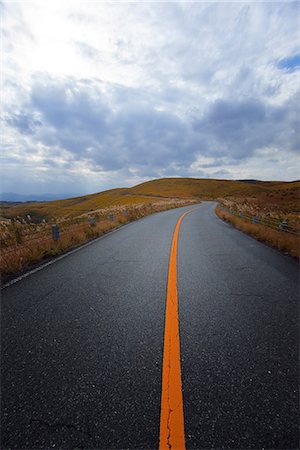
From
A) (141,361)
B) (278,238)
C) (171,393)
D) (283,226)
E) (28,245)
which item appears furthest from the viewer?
(283,226)

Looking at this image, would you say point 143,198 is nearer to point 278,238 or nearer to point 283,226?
point 283,226

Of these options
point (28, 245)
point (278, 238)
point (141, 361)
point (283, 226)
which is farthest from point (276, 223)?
point (28, 245)

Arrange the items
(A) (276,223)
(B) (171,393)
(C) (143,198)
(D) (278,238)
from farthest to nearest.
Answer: (C) (143,198) < (A) (276,223) < (D) (278,238) < (B) (171,393)

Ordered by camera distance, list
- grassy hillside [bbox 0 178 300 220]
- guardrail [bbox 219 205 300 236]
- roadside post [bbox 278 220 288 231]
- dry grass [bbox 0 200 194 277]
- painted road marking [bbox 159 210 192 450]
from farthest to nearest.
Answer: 1. grassy hillside [bbox 0 178 300 220]
2. roadside post [bbox 278 220 288 231]
3. guardrail [bbox 219 205 300 236]
4. dry grass [bbox 0 200 194 277]
5. painted road marking [bbox 159 210 192 450]

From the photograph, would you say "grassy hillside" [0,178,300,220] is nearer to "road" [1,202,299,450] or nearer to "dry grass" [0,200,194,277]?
"dry grass" [0,200,194,277]

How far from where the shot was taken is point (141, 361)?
2213 mm

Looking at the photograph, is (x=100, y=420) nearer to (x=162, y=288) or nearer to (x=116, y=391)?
(x=116, y=391)

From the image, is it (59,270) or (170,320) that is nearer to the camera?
(170,320)

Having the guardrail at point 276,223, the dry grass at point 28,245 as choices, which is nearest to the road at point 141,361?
the dry grass at point 28,245

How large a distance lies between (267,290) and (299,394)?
2.29 m

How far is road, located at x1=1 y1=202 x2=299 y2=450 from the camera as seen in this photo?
5.12 feet

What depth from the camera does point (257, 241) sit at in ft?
28.1

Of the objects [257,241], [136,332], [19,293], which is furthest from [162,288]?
[257,241]

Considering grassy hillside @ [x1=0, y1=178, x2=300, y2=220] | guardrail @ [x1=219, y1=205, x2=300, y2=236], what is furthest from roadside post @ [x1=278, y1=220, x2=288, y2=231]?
grassy hillside @ [x1=0, y1=178, x2=300, y2=220]
